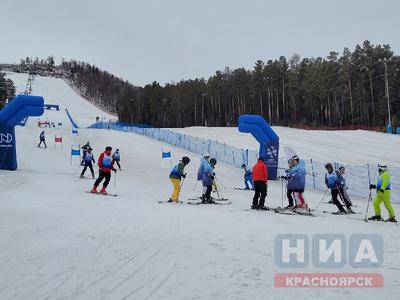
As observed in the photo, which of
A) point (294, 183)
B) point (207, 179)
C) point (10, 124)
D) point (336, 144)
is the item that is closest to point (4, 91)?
point (336, 144)

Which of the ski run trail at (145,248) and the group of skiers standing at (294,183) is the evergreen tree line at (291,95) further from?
the ski run trail at (145,248)

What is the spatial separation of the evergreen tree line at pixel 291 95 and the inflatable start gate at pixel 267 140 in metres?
32.5

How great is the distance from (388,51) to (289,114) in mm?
22351

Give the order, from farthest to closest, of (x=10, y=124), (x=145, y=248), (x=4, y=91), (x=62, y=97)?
1. (x=62, y=97)
2. (x=4, y=91)
3. (x=10, y=124)
4. (x=145, y=248)

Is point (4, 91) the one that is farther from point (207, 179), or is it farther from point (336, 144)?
point (207, 179)

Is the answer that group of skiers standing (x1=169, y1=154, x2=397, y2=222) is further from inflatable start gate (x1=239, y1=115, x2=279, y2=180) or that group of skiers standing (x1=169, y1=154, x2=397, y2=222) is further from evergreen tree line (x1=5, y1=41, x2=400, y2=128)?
evergreen tree line (x1=5, y1=41, x2=400, y2=128)

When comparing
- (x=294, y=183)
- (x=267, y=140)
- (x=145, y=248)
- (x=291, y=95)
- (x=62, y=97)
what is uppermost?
(x=62, y=97)

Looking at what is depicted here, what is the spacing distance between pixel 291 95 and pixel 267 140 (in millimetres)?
53695

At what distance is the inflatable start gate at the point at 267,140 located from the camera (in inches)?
940

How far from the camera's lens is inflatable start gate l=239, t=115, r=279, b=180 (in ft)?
78.3

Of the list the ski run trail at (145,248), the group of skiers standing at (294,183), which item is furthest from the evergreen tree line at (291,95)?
the ski run trail at (145,248)

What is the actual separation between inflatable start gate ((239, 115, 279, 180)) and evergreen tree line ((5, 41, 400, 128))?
32.5 meters

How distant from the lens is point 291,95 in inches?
2968

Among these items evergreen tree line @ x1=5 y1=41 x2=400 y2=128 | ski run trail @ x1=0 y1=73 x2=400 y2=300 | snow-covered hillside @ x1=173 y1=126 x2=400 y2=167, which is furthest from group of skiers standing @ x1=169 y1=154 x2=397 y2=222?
evergreen tree line @ x1=5 y1=41 x2=400 y2=128
